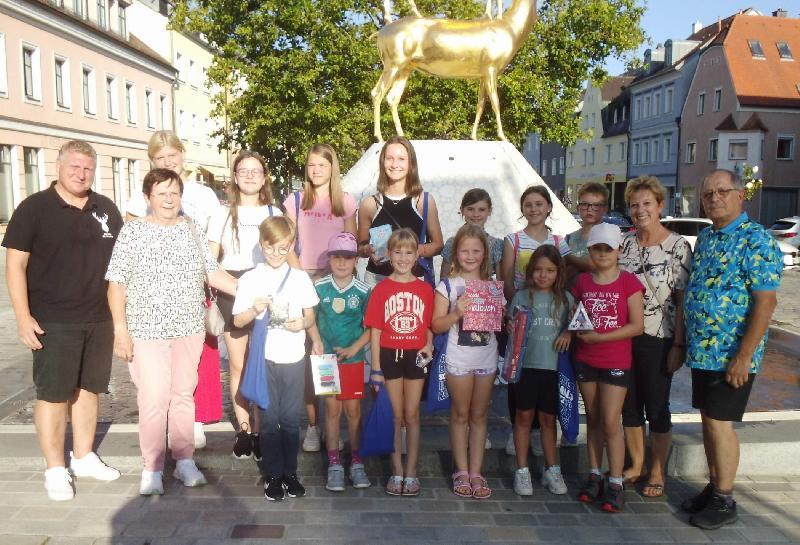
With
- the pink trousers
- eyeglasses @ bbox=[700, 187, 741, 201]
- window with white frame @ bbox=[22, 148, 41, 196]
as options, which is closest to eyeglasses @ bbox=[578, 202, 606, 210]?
eyeglasses @ bbox=[700, 187, 741, 201]

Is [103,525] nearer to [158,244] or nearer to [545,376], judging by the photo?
[158,244]

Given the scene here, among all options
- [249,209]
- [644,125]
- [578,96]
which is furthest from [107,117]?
[644,125]

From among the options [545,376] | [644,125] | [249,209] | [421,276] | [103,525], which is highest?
[644,125]

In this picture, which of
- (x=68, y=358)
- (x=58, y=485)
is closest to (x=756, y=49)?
(x=68, y=358)

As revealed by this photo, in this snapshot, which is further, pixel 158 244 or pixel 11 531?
pixel 158 244

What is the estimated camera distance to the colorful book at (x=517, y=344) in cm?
373

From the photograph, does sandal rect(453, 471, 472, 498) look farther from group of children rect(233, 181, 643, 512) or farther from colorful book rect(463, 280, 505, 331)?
colorful book rect(463, 280, 505, 331)

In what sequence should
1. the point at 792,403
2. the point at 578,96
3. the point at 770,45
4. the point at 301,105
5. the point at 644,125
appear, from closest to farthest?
the point at 792,403, the point at 301,105, the point at 578,96, the point at 770,45, the point at 644,125

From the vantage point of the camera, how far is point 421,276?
4336 mm

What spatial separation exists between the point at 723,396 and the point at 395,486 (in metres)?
1.84

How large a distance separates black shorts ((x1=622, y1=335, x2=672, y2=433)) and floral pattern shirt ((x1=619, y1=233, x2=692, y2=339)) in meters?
0.07

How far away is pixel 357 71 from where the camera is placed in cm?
1998

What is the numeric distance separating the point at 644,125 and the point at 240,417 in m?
46.2

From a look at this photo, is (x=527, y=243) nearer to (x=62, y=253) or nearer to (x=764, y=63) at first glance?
(x=62, y=253)
